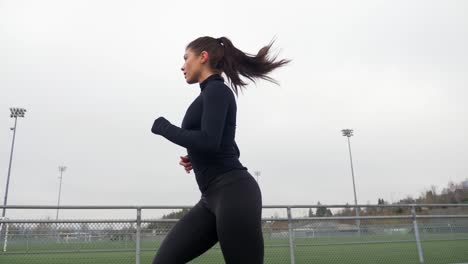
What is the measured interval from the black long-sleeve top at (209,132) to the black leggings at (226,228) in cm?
8

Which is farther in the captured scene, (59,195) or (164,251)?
(59,195)

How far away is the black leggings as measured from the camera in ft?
6.16

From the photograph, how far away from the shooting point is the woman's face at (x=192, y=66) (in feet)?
7.47

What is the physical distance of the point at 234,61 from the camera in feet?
7.84

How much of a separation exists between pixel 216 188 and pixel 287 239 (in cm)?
576

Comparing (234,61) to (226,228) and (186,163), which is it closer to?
(186,163)

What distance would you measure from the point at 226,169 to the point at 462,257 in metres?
9.51

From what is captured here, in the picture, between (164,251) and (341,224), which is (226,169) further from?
(341,224)

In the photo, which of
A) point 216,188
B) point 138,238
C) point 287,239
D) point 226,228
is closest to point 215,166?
point 216,188

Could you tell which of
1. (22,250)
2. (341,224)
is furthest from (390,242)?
(22,250)

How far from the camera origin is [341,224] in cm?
812

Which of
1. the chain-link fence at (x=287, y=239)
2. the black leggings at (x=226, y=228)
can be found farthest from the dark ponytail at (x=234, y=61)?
the chain-link fence at (x=287, y=239)

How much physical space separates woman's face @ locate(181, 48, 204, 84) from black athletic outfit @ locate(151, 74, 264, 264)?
7 centimetres

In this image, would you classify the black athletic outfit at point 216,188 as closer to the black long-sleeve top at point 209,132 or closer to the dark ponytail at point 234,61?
the black long-sleeve top at point 209,132
